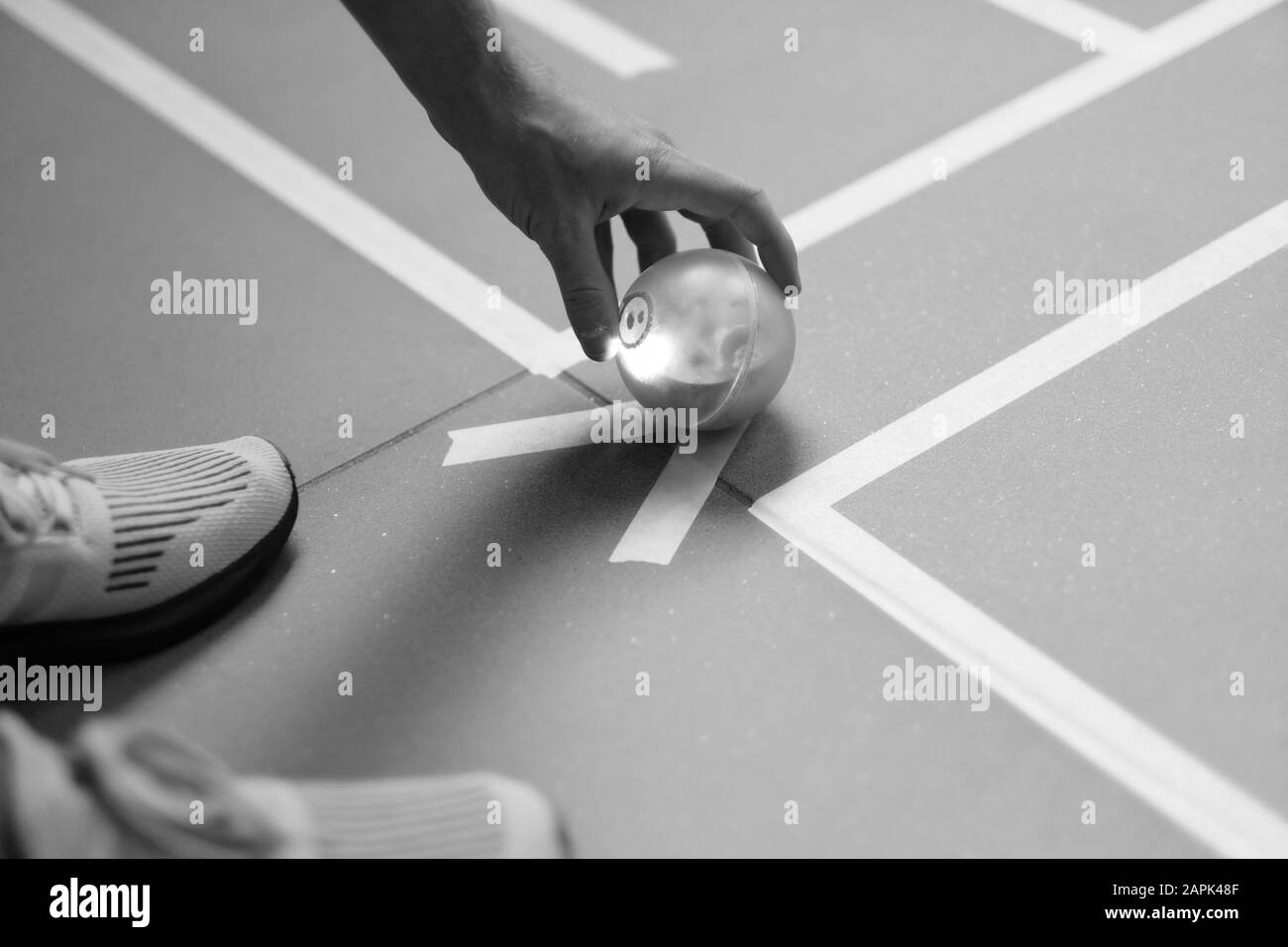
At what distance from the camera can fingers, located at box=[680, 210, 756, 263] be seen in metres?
2.66

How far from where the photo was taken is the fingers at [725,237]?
2.66 meters

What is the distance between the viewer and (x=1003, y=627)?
2293mm

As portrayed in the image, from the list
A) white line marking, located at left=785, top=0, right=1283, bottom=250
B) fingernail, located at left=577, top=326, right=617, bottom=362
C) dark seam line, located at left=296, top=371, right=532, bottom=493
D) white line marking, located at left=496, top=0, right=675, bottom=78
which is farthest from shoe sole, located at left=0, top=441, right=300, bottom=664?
white line marking, located at left=496, top=0, right=675, bottom=78

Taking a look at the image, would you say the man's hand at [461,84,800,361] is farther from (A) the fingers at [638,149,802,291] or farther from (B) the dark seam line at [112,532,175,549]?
(B) the dark seam line at [112,532,175,549]

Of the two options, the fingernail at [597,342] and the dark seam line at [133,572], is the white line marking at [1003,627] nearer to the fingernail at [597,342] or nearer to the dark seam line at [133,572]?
the fingernail at [597,342]

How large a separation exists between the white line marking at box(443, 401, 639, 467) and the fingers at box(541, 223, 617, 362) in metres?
0.29

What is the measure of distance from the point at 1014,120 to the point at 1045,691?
1.94m

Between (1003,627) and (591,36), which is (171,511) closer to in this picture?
(1003,627)

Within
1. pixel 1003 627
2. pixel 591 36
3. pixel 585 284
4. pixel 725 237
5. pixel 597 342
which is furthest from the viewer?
pixel 591 36

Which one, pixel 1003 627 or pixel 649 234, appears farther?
pixel 649 234

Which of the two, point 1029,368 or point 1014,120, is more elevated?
point 1014,120

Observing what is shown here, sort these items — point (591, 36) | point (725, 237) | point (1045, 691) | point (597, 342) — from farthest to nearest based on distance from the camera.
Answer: point (591, 36) → point (725, 237) → point (597, 342) → point (1045, 691)

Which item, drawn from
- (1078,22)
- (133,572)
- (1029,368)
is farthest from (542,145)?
(1078,22)

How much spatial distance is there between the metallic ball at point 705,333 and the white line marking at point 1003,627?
0.24 meters
